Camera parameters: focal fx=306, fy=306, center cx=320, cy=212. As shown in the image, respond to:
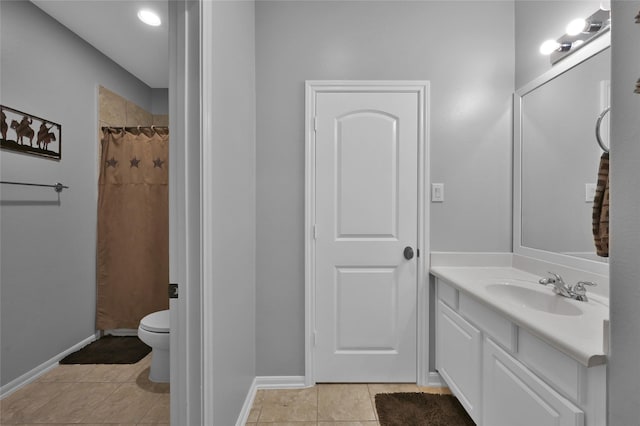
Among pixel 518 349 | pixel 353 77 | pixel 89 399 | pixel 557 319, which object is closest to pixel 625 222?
pixel 557 319

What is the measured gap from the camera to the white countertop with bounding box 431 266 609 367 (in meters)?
0.89

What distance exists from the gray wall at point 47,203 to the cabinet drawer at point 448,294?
2522mm

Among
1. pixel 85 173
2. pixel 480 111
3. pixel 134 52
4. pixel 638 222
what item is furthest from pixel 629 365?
pixel 134 52

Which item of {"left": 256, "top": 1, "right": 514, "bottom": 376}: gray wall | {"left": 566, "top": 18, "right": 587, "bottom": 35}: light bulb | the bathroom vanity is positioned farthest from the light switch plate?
{"left": 566, "top": 18, "right": 587, "bottom": 35}: light bulb

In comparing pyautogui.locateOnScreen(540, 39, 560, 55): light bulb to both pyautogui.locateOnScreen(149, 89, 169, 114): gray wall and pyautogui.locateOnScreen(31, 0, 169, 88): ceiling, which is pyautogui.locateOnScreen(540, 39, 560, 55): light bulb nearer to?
pyautogui.locateOnScreen(31, 0, 169, 88): ceiling

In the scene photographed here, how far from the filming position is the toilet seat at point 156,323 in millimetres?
1916

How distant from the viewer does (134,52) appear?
2559 mm

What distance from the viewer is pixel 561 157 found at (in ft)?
5.63

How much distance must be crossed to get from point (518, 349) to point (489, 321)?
192 mm

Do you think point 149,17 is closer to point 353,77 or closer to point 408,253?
point 353,77

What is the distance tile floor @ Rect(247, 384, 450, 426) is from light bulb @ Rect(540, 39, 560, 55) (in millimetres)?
2196

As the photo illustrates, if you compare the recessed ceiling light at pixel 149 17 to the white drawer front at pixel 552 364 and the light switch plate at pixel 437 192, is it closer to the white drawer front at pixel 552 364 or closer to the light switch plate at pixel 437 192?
the light switch plate at pixel 437 192

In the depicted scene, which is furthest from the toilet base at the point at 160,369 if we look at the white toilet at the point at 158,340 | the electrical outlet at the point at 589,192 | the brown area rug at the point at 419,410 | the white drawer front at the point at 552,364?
the electrical outlet at the point at 589,192

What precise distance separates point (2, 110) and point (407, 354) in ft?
9.06
